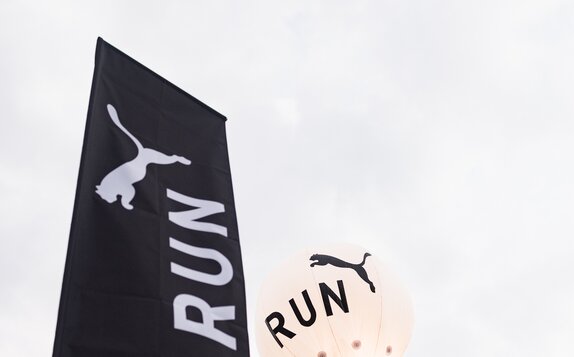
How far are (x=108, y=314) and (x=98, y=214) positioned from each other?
0.66 m

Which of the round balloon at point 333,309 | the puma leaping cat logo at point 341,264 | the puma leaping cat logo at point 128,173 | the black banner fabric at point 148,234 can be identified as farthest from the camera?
the puma leaping cat logo at point 341,264

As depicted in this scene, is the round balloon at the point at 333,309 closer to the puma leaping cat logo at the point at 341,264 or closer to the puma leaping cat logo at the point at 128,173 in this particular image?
the puma leaping cat logo at the point at 341,264

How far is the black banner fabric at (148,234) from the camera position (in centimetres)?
398

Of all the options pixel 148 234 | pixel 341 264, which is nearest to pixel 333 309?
pixel 341 264

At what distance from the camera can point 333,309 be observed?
11.5 meters

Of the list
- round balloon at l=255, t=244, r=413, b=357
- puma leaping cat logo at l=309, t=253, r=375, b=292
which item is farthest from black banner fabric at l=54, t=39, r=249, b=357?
puma leaping cat logo at l=309, t=253, r=375, b=292

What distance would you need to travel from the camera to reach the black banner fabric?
3.98 meters

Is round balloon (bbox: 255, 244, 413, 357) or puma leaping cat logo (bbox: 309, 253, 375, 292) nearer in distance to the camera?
round balloon (bbox: 255, 244, 413, 357)

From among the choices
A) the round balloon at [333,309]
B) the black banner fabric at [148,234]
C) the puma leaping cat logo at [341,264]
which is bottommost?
the black banner fabric at [148,234]

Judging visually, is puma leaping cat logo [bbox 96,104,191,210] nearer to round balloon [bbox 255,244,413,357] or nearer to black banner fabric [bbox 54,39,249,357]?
black banner fabric [bbox 54,39,249,357]

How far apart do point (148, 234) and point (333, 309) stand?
7559 millimetres

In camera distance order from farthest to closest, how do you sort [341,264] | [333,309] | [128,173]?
[341,264], [333,309], [128,173]

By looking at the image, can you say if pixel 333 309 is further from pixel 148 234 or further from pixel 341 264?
pixel 148 234

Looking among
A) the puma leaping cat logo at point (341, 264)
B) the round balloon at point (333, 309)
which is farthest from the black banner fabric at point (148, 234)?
the puma leaping cat logo at point (341, 264)
